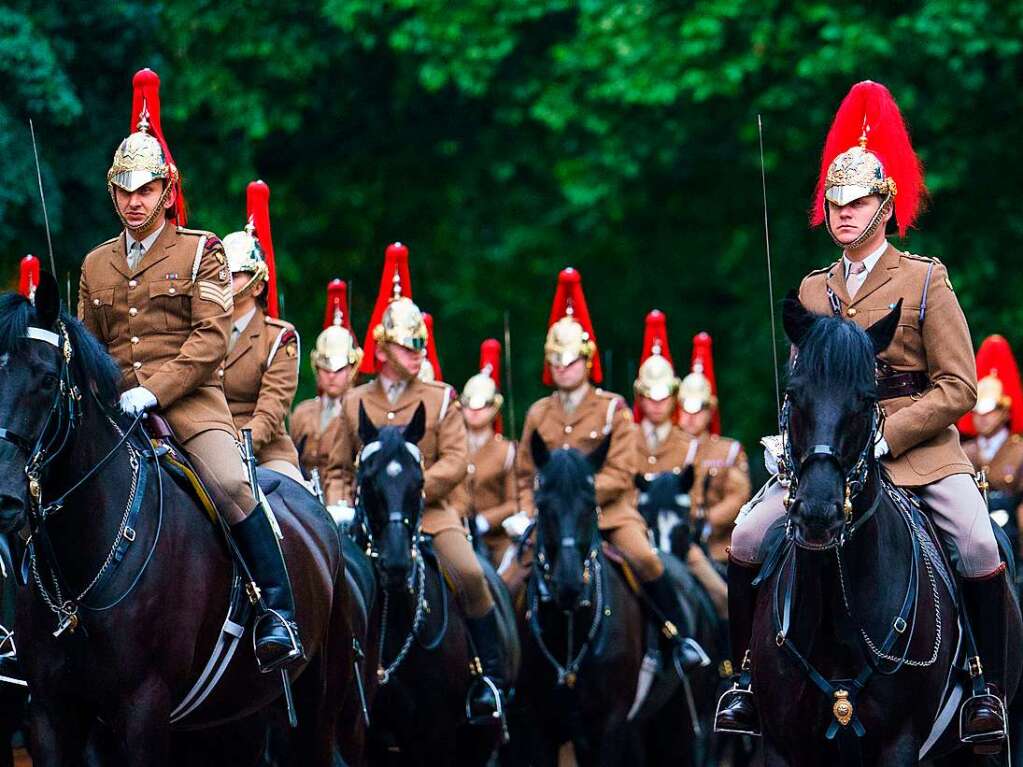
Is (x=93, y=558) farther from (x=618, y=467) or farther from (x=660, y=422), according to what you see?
(x=660, y=422)

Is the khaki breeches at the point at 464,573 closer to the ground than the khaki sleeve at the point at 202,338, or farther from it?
closer to the ground

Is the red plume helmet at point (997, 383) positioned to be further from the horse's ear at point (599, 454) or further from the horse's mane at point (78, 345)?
the horse's mane at point (78, 345)

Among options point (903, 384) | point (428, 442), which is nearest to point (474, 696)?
point (428, 442)

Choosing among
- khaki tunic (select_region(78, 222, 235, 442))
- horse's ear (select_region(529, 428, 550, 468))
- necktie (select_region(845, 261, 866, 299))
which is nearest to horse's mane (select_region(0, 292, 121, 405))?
khaki tunic (select_region(78, 222, 235, 442))

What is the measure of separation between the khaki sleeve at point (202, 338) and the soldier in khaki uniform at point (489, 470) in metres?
6.63

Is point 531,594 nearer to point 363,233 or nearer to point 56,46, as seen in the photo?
point 56,46

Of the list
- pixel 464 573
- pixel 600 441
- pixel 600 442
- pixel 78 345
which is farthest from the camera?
pixel 600 441

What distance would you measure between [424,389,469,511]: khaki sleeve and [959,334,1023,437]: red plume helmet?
6.76 meters

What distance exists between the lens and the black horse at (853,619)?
24.3 ft

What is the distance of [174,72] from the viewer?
20562 mm

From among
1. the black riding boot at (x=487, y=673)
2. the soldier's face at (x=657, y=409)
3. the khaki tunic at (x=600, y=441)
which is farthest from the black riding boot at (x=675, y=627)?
the soldier's face at (x=657, y=409)

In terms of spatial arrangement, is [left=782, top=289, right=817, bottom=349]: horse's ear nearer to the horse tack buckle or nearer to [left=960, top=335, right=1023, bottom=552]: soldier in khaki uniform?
the horse tack buckle

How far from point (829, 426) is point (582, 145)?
15.0m

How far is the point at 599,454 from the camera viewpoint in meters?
13.4
